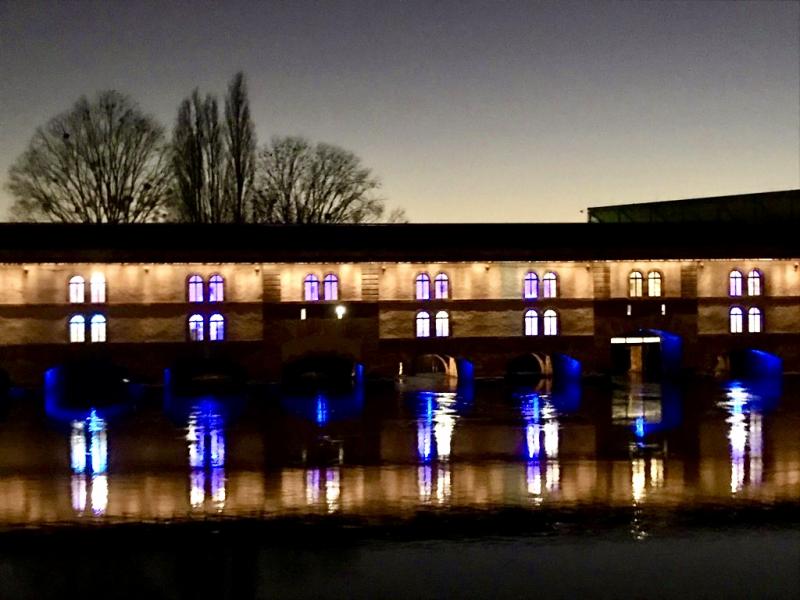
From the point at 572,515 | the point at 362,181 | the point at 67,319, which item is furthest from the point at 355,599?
the point at 362,181

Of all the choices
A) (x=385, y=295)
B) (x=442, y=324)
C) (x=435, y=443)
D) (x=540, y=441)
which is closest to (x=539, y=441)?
(x=540, y=441)

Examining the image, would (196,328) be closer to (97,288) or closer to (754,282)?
(97,288)

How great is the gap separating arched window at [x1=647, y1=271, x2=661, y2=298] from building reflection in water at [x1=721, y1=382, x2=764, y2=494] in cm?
512

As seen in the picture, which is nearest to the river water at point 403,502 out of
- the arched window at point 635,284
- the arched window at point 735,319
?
the arched window at point 635,284

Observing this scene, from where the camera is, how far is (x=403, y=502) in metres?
21.1

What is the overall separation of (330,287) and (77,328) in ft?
32.0

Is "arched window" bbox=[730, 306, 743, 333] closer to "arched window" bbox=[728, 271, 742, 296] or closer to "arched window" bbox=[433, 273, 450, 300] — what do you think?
"arched window" bbox=[728, 271, 742, 296]

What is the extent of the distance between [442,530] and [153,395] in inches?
984

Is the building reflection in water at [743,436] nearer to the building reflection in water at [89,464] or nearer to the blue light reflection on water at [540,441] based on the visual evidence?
the blue light reflection on water at [540,441]

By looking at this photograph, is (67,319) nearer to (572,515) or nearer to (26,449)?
(26,449)

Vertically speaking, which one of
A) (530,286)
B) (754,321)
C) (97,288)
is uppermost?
(97,288)

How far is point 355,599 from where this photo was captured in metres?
15.3

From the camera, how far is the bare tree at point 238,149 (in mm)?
56750

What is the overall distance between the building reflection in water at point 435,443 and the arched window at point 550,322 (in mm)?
5741
